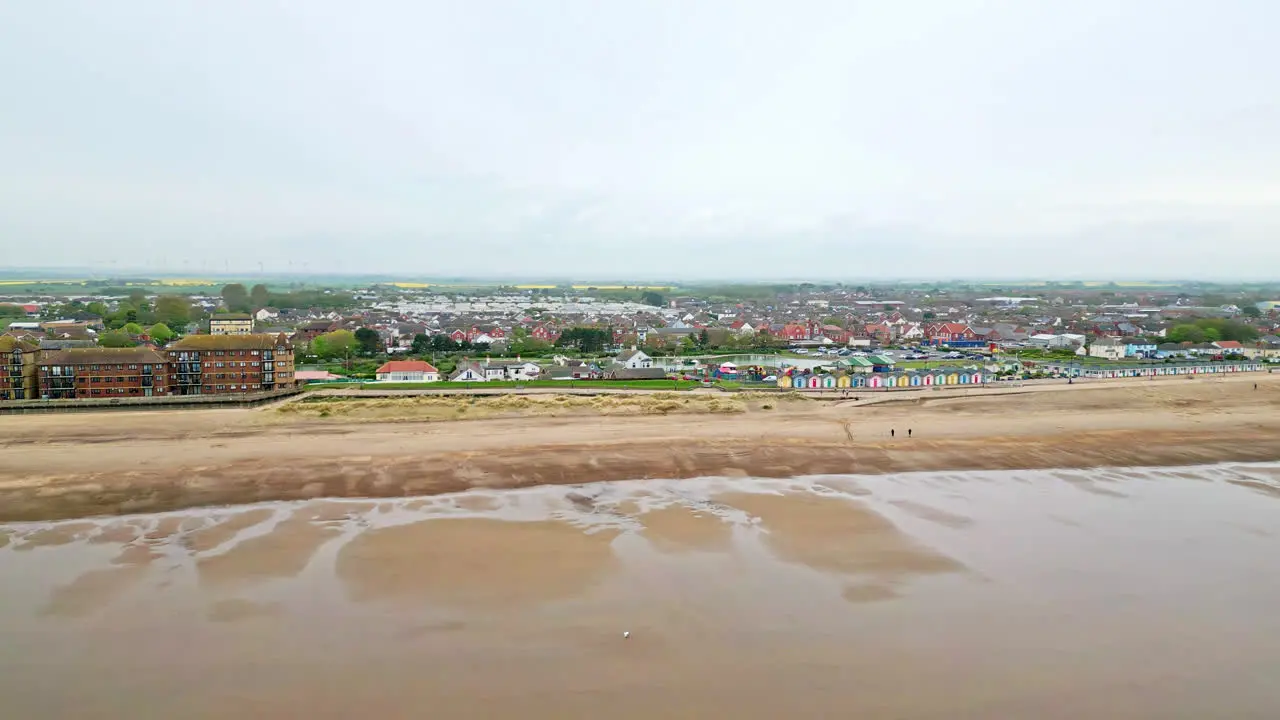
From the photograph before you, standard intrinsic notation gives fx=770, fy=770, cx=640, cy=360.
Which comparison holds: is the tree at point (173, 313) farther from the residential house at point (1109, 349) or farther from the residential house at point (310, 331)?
the residential house at point (1109, 349)

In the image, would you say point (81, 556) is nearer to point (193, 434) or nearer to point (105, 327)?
point (193, 434)

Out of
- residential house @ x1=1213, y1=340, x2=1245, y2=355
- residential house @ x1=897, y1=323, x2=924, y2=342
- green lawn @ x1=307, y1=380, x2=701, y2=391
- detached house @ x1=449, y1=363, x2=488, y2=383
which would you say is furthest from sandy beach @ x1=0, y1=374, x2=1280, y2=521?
residential house @ x1=897, y1=323, x2=924, y2=342

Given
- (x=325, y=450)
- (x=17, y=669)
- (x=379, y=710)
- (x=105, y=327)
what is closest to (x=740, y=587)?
(x=379, y=710)

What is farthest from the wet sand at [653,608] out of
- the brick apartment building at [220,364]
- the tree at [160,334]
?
the tree at [160,334]

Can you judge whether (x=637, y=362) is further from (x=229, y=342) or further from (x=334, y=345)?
(x=334, y=345)

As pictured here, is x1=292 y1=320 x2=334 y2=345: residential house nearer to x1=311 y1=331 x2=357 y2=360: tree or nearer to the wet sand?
x1=311 y1=331 x2=357 y2=360: tree

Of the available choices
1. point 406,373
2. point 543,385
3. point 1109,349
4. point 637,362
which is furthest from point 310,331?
point 1109,349
